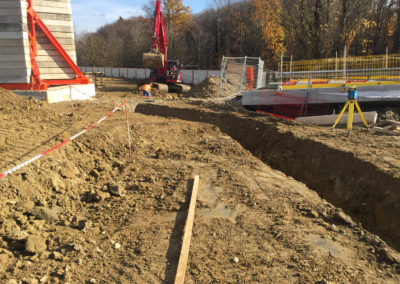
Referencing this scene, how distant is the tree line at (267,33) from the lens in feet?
71.9

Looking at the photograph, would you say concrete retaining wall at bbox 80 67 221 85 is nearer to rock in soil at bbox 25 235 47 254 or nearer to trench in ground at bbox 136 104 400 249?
trench in ground at bbox 136 104 400 249

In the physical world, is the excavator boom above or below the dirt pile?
above

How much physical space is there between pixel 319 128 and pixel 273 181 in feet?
15.6

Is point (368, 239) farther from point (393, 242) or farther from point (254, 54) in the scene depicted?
point (254, 54)

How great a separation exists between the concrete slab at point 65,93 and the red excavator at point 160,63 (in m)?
5.03

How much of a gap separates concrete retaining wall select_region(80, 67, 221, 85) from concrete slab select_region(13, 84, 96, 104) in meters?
17.2

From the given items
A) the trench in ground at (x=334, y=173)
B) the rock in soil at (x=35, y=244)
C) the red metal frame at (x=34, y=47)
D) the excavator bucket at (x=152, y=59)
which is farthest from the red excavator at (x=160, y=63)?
the rock in soil at (x=35, y=244)

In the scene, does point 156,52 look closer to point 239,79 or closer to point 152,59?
point 152,59

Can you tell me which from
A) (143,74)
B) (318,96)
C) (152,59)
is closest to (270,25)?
(143,74)

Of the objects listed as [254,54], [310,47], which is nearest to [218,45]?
[254,54]

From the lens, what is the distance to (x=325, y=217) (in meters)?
4.57

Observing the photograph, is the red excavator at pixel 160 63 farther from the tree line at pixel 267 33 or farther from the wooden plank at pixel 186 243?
the wooden plank at pixel 186 243

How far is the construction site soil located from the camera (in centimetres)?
339

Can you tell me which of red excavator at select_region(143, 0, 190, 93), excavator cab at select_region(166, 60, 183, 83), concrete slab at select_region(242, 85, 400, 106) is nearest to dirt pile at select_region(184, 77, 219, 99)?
red excavator at select_region(143, 0, 190, 93)
